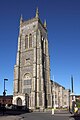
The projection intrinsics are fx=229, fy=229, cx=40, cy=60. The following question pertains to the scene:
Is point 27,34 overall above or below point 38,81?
above

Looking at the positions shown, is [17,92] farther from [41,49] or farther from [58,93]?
[58,93]

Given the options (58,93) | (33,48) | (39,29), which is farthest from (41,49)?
(58,93)

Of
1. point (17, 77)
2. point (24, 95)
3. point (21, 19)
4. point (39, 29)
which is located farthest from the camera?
point (21, 19)

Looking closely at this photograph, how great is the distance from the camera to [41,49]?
83.9 meters

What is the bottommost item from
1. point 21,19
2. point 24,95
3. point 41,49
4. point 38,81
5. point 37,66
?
point 24,95

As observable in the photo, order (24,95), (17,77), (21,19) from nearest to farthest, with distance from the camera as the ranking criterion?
(24,95)
(17,77)
(21,19)

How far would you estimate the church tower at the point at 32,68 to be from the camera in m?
76.9

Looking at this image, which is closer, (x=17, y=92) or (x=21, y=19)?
(x=17, y=92)

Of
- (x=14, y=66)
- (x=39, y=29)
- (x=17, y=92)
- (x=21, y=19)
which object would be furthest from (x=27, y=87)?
(x=21, y=19)

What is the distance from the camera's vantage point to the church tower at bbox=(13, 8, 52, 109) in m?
76.9

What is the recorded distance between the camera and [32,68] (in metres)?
81.6

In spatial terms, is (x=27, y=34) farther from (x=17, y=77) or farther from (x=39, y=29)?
(x=17, y=77)

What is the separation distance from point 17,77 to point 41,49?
528 inches

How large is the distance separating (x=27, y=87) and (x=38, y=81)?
5.04 meters
